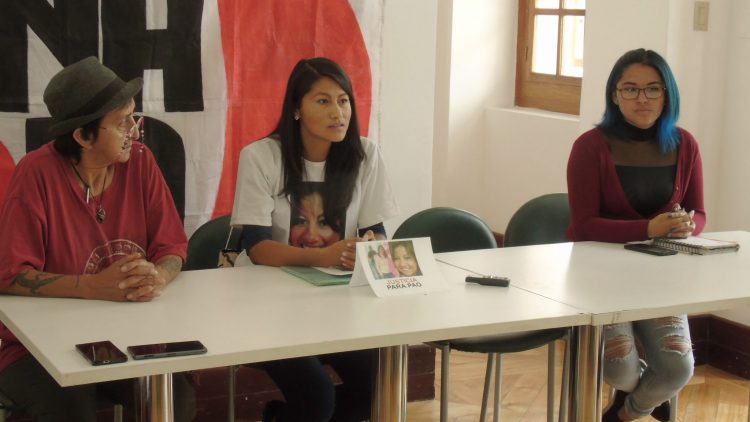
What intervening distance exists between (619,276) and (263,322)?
1017 millimetres

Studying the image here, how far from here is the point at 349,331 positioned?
209cm

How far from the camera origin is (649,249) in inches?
117

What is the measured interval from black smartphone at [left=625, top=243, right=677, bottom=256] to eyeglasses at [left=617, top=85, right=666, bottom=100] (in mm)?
467

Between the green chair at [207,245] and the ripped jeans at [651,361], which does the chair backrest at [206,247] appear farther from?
the ripped jeans at [651,361]

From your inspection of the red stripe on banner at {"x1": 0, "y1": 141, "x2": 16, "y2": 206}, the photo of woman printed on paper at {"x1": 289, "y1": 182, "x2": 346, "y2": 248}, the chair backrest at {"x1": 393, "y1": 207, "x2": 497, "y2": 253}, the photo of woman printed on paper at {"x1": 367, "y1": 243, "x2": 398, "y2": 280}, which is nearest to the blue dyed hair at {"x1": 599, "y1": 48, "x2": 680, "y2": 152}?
the chair backrest at {"x1": 393, "y1": 207, "x2": 497, "y2": 253}

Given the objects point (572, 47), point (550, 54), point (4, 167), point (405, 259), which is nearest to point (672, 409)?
point (405, 259)

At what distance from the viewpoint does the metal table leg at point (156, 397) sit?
2.01 metres

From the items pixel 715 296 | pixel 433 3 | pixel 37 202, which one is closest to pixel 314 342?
pixel 37 202

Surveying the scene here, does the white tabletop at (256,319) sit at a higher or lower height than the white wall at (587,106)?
lower

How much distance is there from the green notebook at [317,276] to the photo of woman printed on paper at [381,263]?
0.11 m

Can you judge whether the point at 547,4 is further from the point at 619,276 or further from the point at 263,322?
the point at 263,322

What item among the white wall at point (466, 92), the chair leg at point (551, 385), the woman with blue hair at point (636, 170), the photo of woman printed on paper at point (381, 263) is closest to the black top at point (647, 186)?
the woman with blue hair at point (636, 170)

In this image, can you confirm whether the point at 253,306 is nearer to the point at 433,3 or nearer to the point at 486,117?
the point at 433,3

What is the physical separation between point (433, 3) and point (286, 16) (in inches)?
22.3
